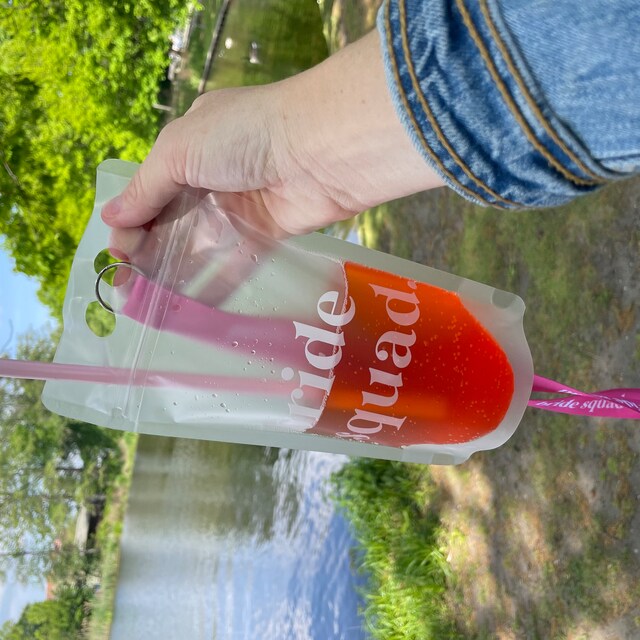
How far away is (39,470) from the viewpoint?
7250mm

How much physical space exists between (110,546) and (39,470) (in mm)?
1540

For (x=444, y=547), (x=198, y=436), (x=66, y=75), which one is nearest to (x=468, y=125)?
(x=198, y=436)

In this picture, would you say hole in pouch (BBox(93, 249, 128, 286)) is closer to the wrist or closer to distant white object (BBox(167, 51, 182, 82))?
the wrist

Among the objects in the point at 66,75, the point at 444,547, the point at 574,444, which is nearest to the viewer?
the point at 574,444

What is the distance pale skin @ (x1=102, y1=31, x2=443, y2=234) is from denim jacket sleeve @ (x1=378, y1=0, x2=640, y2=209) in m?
0.06

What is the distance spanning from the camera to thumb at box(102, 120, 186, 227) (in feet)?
2.92

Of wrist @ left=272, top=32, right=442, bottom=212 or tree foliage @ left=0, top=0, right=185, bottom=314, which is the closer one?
wrist @ left=272, top=32, right=442, bottom=212

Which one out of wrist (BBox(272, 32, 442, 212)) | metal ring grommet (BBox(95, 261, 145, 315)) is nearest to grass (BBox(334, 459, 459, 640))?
metal ring grommet (BBox(95, 261, 145, 315))

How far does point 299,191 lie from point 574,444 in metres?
1.32

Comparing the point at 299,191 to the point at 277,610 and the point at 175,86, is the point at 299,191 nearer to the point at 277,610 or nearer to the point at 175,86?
the point at 277,610

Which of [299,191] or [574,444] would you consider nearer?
[299,191]

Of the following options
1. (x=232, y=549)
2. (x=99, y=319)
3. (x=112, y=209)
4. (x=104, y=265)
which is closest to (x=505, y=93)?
(x=112, y=209)

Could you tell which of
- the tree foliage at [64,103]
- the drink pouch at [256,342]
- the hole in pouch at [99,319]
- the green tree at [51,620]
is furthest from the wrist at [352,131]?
the green tree at [51,620]

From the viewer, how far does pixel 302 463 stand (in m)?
4.01
